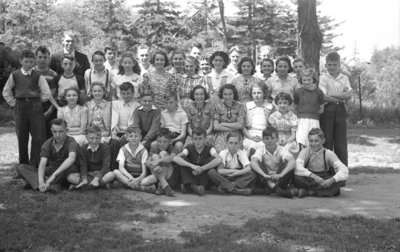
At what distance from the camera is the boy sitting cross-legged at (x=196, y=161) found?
6.87 metres

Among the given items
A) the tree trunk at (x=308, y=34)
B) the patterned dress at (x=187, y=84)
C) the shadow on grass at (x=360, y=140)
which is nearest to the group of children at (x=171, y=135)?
the patterned dress at (x=187, y=84)

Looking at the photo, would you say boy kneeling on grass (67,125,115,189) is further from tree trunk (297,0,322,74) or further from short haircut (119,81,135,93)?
tree trunk (297,0,322,74)

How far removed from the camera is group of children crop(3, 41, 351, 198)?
682cm

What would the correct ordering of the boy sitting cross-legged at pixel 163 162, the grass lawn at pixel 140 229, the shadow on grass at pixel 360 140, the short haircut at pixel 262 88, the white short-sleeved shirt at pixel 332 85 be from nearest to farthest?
the grass lawn at pixel 140 229
the boy sitting cross-legged at pixel 163 162
the short haircut at pixel 262 88
the white short-sleeved shirt at pixel 332 85
the shadow on grass at pixel 360 140

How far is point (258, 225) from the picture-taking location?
5.12 m

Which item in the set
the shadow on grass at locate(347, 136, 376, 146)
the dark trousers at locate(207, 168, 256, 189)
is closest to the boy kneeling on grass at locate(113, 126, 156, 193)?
the dark trousers at locate(207, 168, 256, 189)

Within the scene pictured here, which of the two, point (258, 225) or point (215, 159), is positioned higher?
point (215, 159)

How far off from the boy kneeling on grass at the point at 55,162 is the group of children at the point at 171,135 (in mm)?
13

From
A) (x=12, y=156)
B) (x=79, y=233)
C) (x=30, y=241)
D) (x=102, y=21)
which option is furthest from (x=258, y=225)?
(x=102, y=21)

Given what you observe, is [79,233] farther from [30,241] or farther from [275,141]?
[275,141]

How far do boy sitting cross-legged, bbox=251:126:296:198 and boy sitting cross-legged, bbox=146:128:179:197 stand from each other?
3.72 feet

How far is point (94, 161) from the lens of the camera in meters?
6.97

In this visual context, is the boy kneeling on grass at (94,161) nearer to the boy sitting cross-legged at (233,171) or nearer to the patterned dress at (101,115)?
the patterned dress at (101,115)

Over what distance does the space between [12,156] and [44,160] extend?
4.12 metres
